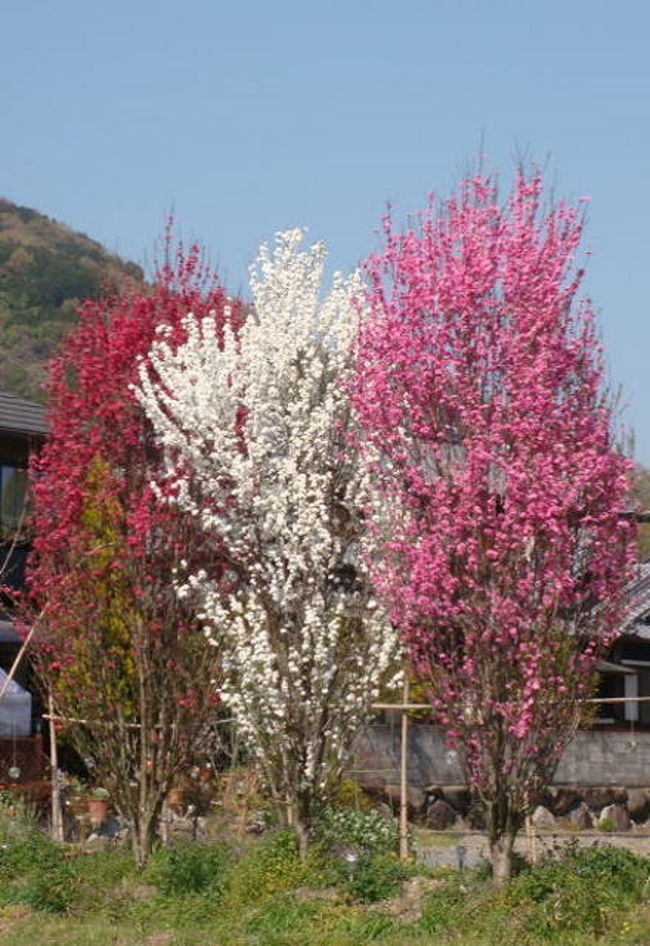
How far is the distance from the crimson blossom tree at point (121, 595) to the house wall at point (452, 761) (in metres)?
4.61

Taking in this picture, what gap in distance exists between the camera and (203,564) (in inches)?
653

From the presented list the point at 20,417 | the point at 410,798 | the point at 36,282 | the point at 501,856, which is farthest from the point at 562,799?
the point at 36,282

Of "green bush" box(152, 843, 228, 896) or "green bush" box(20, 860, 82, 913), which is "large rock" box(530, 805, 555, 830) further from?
"green bush" box(20, 860, 82, 913)

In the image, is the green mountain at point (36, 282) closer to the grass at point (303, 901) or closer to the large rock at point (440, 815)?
the large rock at point (440, 815)

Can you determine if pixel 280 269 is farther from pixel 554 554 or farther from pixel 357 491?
pixel 554 554

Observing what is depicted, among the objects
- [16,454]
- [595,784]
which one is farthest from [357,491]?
[16,454]

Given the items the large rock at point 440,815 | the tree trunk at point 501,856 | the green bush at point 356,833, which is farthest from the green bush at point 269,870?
the large rock at point 440,815

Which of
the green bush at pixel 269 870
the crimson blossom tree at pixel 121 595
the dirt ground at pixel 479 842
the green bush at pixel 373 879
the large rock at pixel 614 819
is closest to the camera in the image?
the green bush at pixel 373 879

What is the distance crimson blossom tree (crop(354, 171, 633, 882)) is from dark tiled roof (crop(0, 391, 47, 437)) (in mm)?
14537

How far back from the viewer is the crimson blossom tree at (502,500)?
43.1 ft

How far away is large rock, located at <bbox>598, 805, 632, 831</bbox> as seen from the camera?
83.9ft

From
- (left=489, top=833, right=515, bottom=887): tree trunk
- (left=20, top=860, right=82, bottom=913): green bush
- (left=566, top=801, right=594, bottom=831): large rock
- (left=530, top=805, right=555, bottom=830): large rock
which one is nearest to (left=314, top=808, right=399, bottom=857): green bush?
(left=489, top=833, right=515, bottom=887): tree trunk

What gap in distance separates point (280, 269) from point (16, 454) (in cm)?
1267

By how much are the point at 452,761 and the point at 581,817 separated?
20.8 feet
